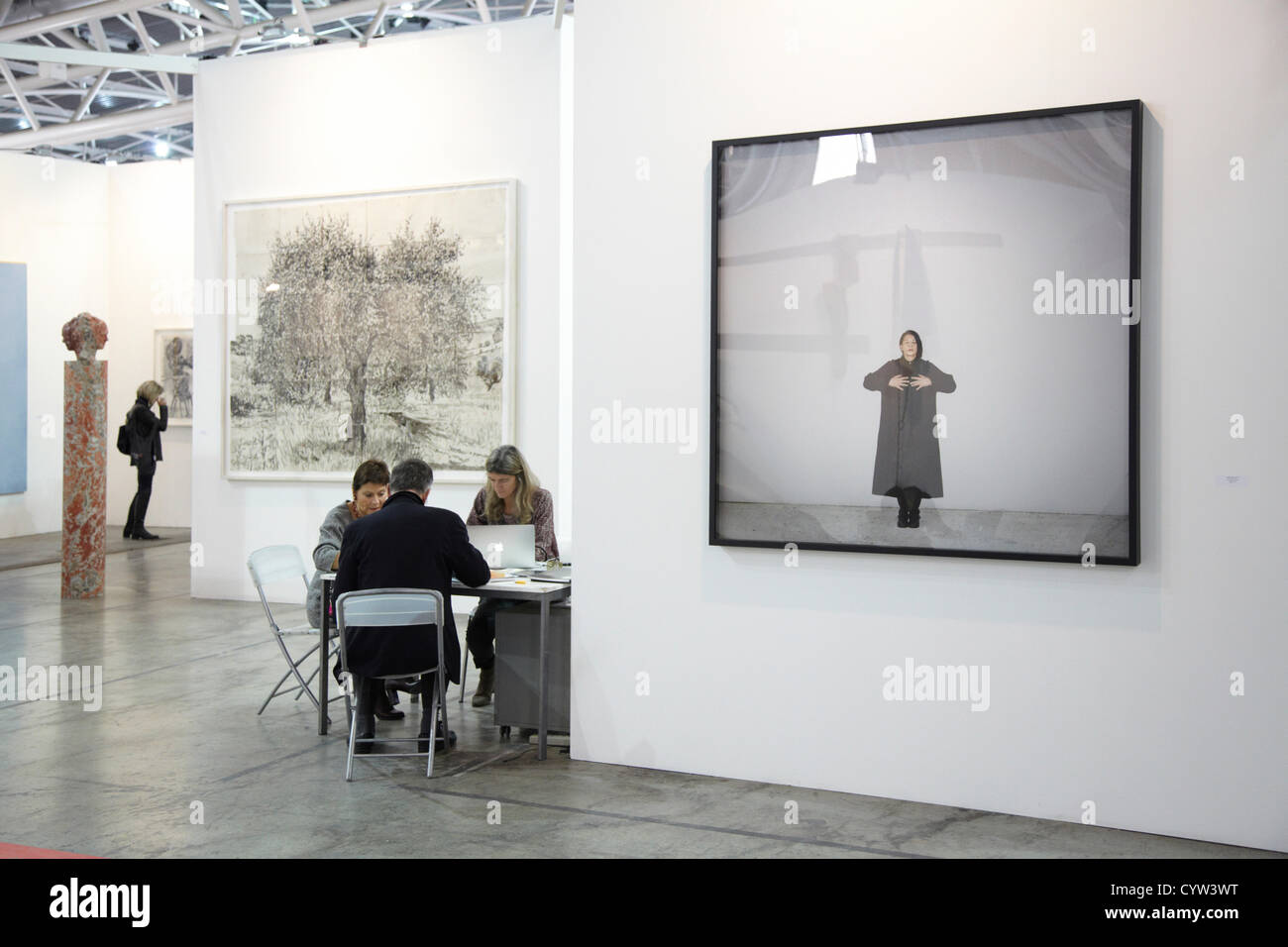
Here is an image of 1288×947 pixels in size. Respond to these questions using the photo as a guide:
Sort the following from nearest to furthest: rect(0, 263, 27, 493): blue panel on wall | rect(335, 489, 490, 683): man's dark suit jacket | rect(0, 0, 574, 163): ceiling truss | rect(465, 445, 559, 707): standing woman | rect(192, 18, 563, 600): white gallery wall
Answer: rect(335, 489, 490, 683): man's dark suit jacket < rect(465, 445, 559, 707): standing woman < rect(192, 18, 563, 600): white gallery wall < rect(0, 0, 574, 163): ceiling truss < rect(0, 263, 27, 493): blue panel on wall

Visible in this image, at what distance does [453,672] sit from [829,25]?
3.17 m

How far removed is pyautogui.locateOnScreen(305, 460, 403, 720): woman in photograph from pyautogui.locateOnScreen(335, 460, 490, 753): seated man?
0.74 metres

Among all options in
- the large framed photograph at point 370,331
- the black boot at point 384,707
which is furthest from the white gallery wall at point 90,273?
the black boot at point 384,707

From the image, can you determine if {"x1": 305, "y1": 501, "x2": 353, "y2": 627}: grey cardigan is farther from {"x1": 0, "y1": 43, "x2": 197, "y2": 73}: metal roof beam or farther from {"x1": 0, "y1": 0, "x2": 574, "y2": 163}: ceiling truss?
{"x1": 0, "y1": 43, "x2": 197, "y2": 73}: metal roof beam

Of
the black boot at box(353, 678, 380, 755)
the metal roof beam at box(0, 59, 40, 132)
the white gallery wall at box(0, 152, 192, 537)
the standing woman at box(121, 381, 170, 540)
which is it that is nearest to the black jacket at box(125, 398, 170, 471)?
the standing woman at box(121, 381, 170, 540)

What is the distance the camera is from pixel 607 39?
5.23 meters

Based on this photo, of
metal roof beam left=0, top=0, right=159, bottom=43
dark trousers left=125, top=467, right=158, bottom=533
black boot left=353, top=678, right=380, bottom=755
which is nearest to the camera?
black boot left=353, top=678, right=380, bottom=755

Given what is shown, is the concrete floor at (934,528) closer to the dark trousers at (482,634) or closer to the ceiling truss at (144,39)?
the dark trousers at (482,634)

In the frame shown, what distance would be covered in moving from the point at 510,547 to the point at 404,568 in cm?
89

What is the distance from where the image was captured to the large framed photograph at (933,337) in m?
4.30

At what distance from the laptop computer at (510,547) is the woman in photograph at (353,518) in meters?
0.54

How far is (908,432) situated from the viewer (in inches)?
181

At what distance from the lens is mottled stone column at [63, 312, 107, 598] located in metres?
9.80

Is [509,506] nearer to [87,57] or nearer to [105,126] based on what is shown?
[87,57]
